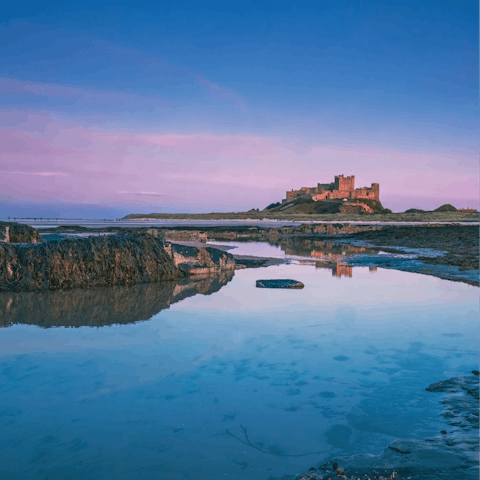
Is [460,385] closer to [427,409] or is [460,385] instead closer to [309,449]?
[427,409]

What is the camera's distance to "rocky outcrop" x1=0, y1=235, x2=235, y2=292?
7594mm

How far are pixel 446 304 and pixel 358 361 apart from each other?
3.32 meters

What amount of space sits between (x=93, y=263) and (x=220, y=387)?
594 cm

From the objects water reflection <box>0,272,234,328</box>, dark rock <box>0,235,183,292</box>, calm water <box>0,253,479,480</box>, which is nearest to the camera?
calm water <box>0,253,479,480</box>

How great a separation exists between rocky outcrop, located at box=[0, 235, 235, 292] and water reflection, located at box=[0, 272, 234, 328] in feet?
1.40

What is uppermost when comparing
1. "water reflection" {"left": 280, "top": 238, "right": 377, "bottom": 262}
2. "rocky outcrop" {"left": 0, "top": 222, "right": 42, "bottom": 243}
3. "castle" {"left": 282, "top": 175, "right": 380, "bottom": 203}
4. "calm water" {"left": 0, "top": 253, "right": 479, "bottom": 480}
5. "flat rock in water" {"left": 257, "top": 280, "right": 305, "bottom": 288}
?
"castle" {"left": 282, "top": 175, "right": 380, "bottom": 203}

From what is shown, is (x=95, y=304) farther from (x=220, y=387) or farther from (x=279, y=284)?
(x=220, y=387)

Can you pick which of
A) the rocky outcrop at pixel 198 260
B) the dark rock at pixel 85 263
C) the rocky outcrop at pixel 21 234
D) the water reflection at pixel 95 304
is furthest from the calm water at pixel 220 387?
the rocky outcrop at pixel 21 234

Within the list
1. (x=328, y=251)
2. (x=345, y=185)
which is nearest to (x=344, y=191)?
(x=345, y=185)

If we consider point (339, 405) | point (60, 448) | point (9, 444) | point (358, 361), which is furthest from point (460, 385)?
point (9, 444)

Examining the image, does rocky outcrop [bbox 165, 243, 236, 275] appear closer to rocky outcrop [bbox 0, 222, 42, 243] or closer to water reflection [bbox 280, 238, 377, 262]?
water reflection [bbox 280, 238, 377, 262]

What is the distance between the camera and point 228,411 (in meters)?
2.79

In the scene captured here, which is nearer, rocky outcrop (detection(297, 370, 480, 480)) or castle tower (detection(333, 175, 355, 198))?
rocky outcrop (detection(297, 370, 480, 480))

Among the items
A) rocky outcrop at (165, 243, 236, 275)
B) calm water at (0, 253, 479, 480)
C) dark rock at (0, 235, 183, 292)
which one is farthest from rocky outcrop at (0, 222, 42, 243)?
calm water at (0, 253, 479, 480)
